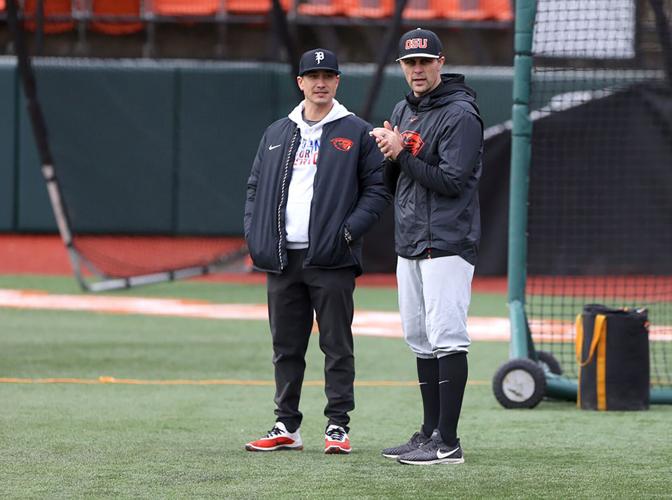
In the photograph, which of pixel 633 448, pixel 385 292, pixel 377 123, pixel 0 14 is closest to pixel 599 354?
pixel 633 448

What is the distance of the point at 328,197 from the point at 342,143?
10.8 inches

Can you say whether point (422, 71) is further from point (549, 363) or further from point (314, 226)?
point (549, 363)

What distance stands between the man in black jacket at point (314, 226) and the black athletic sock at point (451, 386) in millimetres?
527

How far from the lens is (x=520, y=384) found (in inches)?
307

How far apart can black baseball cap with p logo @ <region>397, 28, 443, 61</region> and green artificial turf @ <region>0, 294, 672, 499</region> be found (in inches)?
73.1

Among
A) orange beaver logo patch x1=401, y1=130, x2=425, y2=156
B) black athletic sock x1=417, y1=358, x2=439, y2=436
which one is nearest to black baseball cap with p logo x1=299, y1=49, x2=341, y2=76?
orange beaver logo patch x1=401, y1=130, x2=425, y2=156

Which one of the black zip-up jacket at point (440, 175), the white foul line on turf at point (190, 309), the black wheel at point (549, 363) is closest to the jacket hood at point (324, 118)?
the black zip-up jacket at point (440, 175)

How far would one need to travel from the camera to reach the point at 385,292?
15617 mm

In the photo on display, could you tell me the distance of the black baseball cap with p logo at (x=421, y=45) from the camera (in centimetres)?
573

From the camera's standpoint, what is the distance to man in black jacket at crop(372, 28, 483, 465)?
18.8 feet

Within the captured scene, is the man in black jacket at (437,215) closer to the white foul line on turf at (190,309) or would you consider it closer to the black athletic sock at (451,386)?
the black athletic sock at (451,386)

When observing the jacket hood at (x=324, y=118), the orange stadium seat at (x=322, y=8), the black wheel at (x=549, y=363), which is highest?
the orange stadium seat at (x=322, y=8)

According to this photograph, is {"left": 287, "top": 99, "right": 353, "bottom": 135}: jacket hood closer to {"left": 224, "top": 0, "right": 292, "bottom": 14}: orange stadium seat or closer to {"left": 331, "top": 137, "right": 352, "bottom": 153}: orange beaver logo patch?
{"left": 331, "top": 137, "right": 352, "bottom": 153}: orange beaver logo patch

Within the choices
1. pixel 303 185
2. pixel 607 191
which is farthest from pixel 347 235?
pixel 607 191
